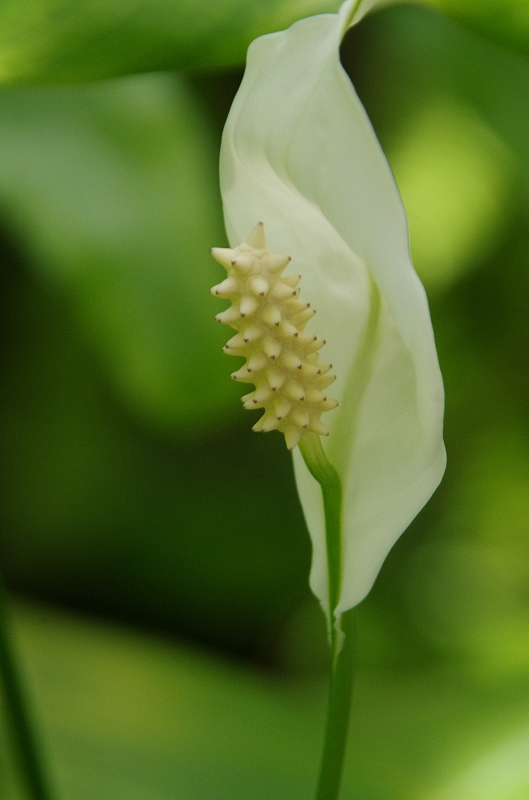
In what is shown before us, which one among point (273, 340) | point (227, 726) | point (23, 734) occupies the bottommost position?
point (227, 726)

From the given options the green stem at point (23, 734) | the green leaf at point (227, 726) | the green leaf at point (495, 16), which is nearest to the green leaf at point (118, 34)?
the green leaf at point (495, 16)

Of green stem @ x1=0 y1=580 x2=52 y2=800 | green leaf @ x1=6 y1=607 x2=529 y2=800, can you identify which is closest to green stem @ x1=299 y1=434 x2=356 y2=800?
green stem @ x1=0 y1=580 x2=52 y2=800

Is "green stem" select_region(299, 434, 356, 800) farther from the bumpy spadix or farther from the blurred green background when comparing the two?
the blurred green background

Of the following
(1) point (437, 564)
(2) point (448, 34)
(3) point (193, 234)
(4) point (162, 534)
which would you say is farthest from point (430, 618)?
(2) point (448, 34)

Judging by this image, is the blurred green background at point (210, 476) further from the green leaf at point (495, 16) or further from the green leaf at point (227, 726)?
the green leaf at point (495, 16)

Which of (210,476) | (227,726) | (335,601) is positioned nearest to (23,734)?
(335,601)

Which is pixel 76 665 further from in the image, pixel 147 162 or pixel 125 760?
pixel 147 162

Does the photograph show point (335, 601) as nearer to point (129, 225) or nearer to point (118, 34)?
point (118, 34)

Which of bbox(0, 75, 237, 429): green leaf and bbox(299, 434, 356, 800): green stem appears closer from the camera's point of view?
bbox(299, 434, 356, 800): green stem
